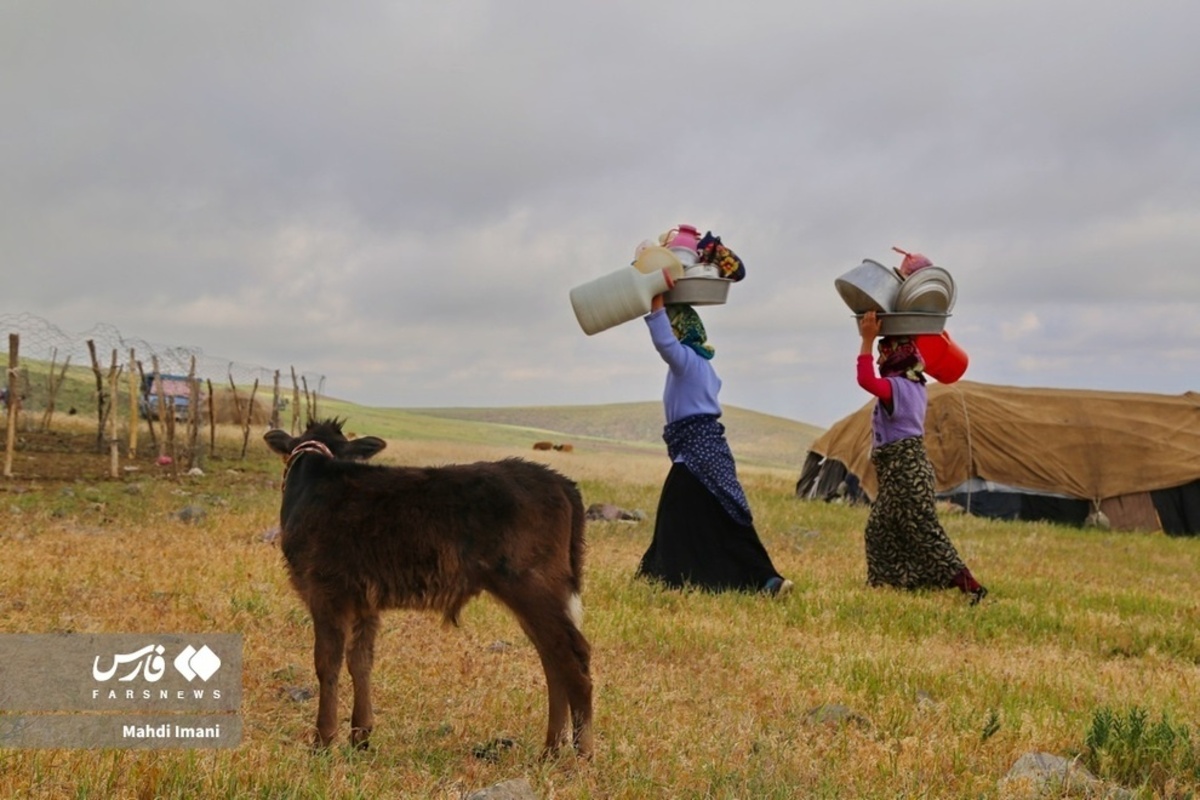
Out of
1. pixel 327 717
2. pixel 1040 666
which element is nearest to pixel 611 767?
pixel 327 717

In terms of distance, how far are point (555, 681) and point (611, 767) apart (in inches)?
17.4

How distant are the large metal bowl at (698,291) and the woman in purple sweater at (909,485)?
1.89 m

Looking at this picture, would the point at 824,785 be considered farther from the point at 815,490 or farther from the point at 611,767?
the point at 815,490

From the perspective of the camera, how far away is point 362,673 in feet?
15.1

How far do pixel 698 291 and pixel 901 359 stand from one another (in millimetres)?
2277

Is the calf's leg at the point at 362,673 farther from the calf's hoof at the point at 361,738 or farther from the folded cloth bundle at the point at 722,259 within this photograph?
the folded cloth bundle at the point at 722,259

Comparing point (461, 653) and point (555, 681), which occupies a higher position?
point (555, 681)

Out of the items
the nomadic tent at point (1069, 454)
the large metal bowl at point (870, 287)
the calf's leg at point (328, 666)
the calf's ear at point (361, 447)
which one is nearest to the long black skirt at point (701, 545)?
the large metal bowl at point (870, 287)

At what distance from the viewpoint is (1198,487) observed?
19.3 metres

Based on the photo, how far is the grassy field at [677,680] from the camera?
405 cm

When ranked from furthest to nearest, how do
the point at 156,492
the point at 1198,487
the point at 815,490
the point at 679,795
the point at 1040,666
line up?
the point at 815,490 → the point at 1198,487 → the point at 156,492 → the point at 1040,666 → the point at 679,795

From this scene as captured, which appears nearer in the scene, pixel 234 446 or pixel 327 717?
pixel 327 717

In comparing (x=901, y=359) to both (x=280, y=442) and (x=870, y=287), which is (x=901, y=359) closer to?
(x=870, y=287)

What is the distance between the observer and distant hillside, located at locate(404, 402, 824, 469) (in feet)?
241
